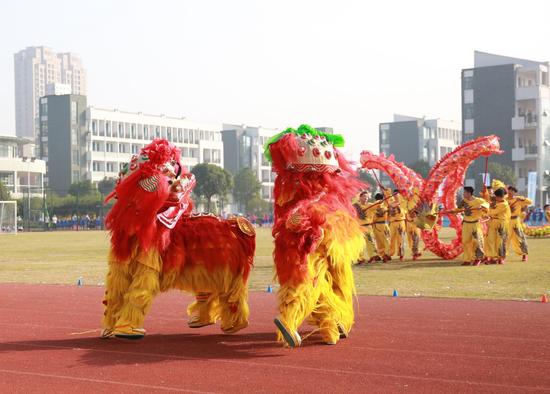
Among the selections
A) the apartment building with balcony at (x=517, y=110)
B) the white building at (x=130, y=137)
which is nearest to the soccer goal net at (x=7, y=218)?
the white building at (x=130, y=137)

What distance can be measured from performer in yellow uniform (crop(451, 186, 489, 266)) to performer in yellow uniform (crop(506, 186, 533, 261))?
1.64 m

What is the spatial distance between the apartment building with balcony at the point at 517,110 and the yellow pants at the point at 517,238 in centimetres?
4508

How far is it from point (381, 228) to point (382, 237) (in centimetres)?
23

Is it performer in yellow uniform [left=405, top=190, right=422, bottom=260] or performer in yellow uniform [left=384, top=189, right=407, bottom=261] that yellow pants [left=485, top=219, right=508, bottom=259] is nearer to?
performer in yellow uniform [left=405, top=190, right=422, bottom=260]

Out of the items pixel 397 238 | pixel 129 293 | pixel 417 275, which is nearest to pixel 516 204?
pixel 397 238

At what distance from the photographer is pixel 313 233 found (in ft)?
27.0

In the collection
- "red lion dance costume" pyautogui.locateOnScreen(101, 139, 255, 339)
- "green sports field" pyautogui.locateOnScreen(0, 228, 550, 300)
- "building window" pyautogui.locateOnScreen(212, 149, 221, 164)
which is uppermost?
"building window" pyautogui.locateOnScreen(212, 149, 221, 164)

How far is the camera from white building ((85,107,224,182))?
91.1 m

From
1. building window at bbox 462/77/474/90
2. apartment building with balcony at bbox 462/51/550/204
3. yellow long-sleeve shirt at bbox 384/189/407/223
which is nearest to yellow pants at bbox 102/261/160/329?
yellow long-sleeve shirt at bbox 384/189/407/223

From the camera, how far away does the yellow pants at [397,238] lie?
70.6 ft

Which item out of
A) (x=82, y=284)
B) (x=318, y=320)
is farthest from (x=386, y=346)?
(x=82, y=284)

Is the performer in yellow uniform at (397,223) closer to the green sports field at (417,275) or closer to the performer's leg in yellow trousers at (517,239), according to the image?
the green sports field at (417,275)

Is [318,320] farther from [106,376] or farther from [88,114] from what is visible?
[88,114]

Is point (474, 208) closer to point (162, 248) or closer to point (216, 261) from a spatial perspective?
point (216, 261)
